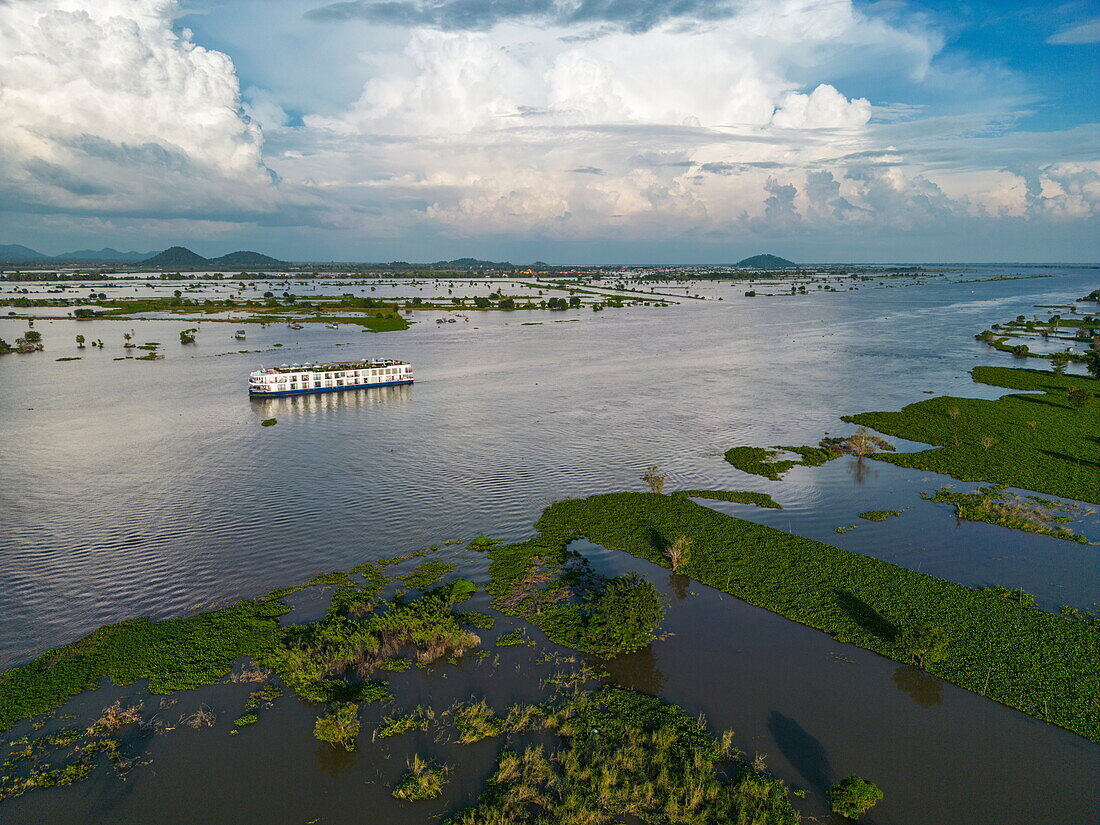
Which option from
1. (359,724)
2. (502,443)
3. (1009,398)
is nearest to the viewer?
(359,724)

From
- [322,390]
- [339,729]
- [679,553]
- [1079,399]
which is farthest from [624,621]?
[1079,399]

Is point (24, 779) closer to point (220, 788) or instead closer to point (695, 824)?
point (220, 788)

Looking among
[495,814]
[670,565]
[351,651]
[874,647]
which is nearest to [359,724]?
[351,651]

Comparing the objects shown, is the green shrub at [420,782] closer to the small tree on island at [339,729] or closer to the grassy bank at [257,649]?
the small tree on island at [339,729]

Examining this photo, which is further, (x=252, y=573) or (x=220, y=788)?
(x=252, y=573)

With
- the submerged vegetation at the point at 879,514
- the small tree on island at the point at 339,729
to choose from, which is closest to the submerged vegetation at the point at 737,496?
the submerged vegetation at the point at 879,514

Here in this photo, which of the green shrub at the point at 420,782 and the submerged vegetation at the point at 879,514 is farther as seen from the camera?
the submerged vegetation at the point at 879,514

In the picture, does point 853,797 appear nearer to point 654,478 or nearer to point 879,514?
point 879,514
